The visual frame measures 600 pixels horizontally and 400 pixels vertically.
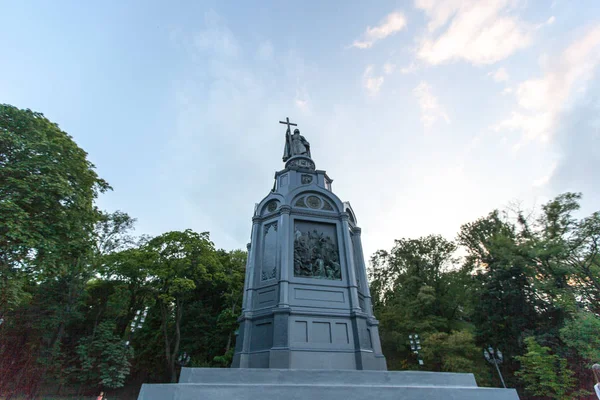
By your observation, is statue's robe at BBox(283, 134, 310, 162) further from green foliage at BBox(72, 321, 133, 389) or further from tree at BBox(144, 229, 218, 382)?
green foliage at BBox(72, 321, 133, 389)

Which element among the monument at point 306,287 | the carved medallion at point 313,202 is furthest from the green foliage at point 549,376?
the carved medallion at point 313,202

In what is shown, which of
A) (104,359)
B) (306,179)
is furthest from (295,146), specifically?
(104,359)

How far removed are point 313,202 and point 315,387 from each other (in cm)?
706

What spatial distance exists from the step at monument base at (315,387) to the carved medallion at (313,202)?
6.25 m

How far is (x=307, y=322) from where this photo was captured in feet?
30.0

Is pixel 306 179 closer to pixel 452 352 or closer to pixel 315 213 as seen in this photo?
pixel 315 213

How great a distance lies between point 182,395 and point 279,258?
5.36 meters

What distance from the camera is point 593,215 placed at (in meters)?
17.9

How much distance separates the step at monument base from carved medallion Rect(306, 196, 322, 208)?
625 cm

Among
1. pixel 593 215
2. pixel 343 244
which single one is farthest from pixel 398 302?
pixel 343 244

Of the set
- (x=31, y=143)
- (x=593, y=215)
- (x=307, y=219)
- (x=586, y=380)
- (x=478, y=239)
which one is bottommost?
(x=586, y=380)

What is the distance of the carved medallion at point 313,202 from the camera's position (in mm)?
11906

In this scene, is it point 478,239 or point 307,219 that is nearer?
point 307,219

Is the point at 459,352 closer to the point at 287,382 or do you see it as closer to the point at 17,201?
the point at 287,382
